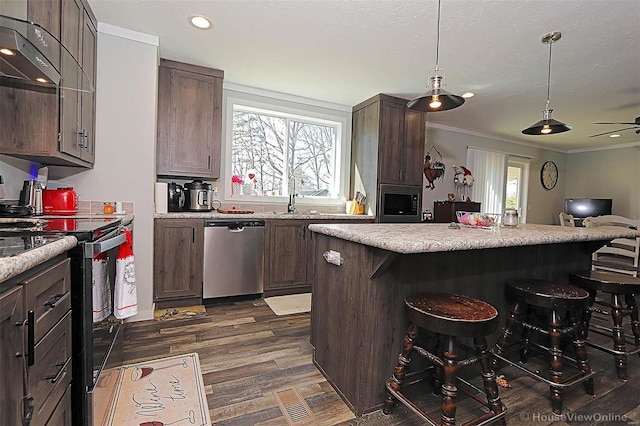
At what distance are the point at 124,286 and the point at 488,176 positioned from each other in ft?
20.2

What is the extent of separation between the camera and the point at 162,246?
2957 millimetres

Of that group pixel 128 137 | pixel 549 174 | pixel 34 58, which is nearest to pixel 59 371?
pixel 34 58

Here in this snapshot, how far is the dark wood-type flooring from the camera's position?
1582 millimetres

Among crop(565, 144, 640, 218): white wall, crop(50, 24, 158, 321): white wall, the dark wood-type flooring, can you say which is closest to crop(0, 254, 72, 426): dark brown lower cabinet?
the dark wood-type flooring

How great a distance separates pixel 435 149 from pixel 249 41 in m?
3.85

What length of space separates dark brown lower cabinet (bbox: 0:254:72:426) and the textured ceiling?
2170 millimetres

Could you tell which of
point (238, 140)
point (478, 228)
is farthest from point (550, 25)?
point (238, 140)

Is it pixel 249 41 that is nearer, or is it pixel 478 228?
pixel 478 228

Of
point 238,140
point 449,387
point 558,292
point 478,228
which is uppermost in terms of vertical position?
point 238,140

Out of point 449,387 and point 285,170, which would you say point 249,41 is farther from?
point 449,387

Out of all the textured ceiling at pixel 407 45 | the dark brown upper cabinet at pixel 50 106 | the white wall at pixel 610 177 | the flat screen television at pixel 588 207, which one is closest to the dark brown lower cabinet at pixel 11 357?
the dark brown upper cabinet at pixel 50 106

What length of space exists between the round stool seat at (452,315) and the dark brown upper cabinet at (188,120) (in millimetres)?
2683

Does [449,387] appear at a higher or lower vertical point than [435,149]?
lower

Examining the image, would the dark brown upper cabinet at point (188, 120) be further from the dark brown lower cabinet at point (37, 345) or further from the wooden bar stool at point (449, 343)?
the wooden bar stool at point (449, 343)
